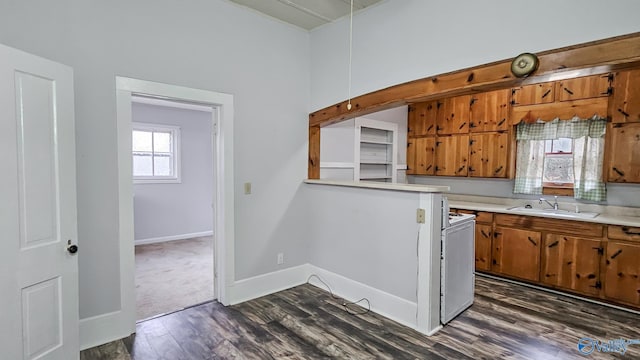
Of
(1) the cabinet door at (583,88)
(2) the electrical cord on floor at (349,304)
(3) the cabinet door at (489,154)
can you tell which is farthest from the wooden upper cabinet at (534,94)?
(2) the electrical cord on floor at (349,304)

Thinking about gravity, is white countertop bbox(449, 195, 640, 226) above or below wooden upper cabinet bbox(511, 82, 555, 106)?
below

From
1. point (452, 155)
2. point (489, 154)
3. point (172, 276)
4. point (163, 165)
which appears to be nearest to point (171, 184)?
point (163, 165)

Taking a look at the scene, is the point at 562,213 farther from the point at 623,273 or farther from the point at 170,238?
the point at 170,238

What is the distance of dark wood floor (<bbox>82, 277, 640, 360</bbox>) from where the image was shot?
247cm

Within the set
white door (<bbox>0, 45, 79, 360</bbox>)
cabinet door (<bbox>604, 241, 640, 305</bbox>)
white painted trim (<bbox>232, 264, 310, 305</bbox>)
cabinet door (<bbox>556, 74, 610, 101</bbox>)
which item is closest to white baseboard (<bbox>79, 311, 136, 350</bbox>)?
white door (<bbox>0, 45, 79, 360</bbox>)

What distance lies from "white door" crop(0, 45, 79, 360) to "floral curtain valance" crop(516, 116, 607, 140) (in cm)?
505

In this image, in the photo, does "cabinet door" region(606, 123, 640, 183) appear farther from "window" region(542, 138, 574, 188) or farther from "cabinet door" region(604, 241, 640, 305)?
"cabinet door" region(604, 241, 640, 305)

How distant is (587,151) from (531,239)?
4.30 feet

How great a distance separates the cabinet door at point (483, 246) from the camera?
13.6 feet

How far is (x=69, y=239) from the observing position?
2.15 metres

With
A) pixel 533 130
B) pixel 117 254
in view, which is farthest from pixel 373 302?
pixel 533 130

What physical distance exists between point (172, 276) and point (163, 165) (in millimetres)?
2910

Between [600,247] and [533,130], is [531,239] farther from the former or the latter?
[533,130]

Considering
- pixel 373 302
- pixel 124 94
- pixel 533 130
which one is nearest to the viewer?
pixel 124 94
